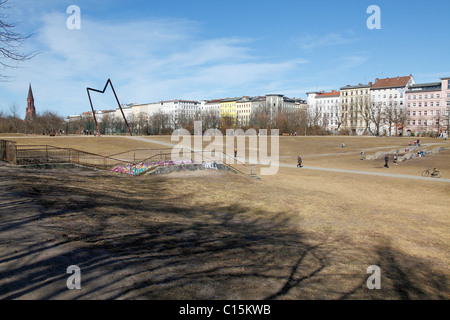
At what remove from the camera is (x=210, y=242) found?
336 inches

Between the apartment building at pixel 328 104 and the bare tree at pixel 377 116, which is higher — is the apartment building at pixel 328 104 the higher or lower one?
the higher one

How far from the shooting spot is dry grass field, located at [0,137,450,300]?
556cm

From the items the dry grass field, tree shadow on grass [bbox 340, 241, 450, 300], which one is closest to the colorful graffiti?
the dry grass field

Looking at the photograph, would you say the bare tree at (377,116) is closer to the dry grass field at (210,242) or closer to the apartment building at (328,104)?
the apartment building at (328,104)

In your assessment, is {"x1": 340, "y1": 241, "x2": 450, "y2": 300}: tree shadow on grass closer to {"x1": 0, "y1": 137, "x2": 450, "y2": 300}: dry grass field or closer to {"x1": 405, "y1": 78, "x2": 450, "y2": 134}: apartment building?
{"x1": 0, "y1": 137, "x2": 450, "y2": 300}: dry grass field

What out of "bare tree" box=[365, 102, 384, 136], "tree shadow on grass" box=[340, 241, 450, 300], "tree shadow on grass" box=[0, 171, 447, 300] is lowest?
"tree shadow on grass" box=[340, 241, 450, 300]

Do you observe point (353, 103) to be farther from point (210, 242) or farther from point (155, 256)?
point (155, 256)

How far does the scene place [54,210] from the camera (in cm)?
938

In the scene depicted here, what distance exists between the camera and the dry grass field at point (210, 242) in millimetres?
5559

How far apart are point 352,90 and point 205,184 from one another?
132 m

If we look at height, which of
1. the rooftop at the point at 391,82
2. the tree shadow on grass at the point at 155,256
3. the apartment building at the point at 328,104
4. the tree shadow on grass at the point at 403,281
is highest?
the rooftop at the point at 391,82

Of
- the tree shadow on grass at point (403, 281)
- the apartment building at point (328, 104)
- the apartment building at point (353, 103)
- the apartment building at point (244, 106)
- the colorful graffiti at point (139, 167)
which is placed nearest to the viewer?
the tree shadow on grass at point (403, 281)

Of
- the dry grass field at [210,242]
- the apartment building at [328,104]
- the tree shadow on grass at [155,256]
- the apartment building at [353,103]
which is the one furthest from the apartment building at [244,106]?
the tree shadow on grass at [155,256]

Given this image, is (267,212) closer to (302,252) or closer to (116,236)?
(302,252)
